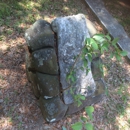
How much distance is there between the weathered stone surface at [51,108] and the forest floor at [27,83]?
6.5 inches

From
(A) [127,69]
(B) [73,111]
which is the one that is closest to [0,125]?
(B) [73,111]

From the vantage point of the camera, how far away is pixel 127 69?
399 centimetres

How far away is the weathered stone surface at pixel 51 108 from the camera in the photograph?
8.96ft

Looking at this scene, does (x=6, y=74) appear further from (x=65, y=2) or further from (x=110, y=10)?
(x=110, y=10)

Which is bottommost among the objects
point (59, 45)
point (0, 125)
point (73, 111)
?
point (0, 125)

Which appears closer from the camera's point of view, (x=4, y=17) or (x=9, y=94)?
(x=9, y=94)

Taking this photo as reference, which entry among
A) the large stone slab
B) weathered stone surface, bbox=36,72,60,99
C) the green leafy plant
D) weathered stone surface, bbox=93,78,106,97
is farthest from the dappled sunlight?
the large stone slab

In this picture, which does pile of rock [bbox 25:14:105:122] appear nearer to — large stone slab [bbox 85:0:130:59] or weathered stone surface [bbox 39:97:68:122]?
weathered stone surface [bbox 39:97:68:122]

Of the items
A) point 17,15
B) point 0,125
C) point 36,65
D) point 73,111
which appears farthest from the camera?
point 17,15

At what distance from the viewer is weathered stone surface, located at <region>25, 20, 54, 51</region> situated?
7.84 ft

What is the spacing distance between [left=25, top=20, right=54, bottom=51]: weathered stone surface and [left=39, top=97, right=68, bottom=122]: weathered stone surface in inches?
30.8

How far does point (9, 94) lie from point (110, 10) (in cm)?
348

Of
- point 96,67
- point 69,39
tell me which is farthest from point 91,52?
point 96,67

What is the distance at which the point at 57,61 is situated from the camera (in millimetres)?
2582
